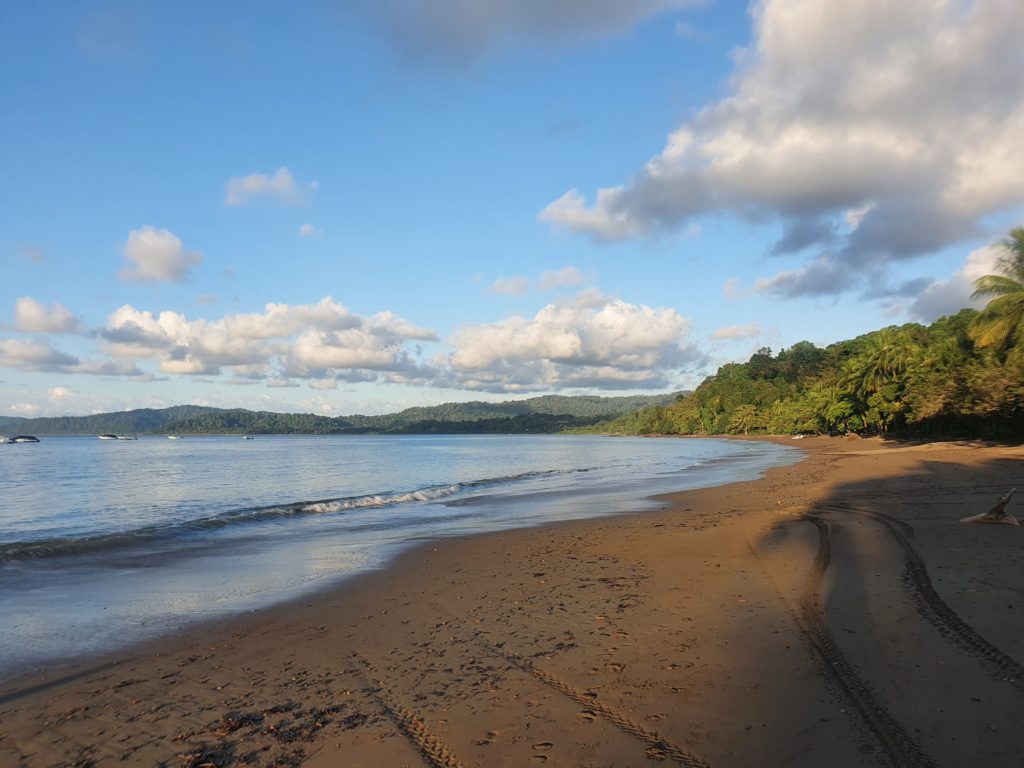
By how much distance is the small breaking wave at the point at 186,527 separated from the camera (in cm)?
1456

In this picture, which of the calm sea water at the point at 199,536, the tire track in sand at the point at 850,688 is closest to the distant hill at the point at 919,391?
the calm sea water at the point at 199,536

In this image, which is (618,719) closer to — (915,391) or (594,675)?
(594,675)

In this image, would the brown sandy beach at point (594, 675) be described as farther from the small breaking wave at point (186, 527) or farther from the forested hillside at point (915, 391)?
the forested hillside at point (915, 391)

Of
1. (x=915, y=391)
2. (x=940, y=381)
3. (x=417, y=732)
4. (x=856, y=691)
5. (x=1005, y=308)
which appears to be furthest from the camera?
(x=915, y=391)

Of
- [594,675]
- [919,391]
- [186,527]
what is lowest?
[186,527]

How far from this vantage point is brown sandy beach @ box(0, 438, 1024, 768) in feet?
14.7

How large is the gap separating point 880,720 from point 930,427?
67.8 metres

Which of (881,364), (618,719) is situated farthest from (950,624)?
(881,364)

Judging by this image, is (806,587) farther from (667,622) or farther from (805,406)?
(805,406)

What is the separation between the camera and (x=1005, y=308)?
3912 cm

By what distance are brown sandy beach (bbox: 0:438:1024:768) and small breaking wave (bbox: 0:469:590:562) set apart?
8.97m

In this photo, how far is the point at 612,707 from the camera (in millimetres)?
5059

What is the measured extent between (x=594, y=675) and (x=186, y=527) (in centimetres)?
1667

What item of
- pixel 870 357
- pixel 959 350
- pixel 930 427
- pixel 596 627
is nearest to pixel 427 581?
pixel 596 627
